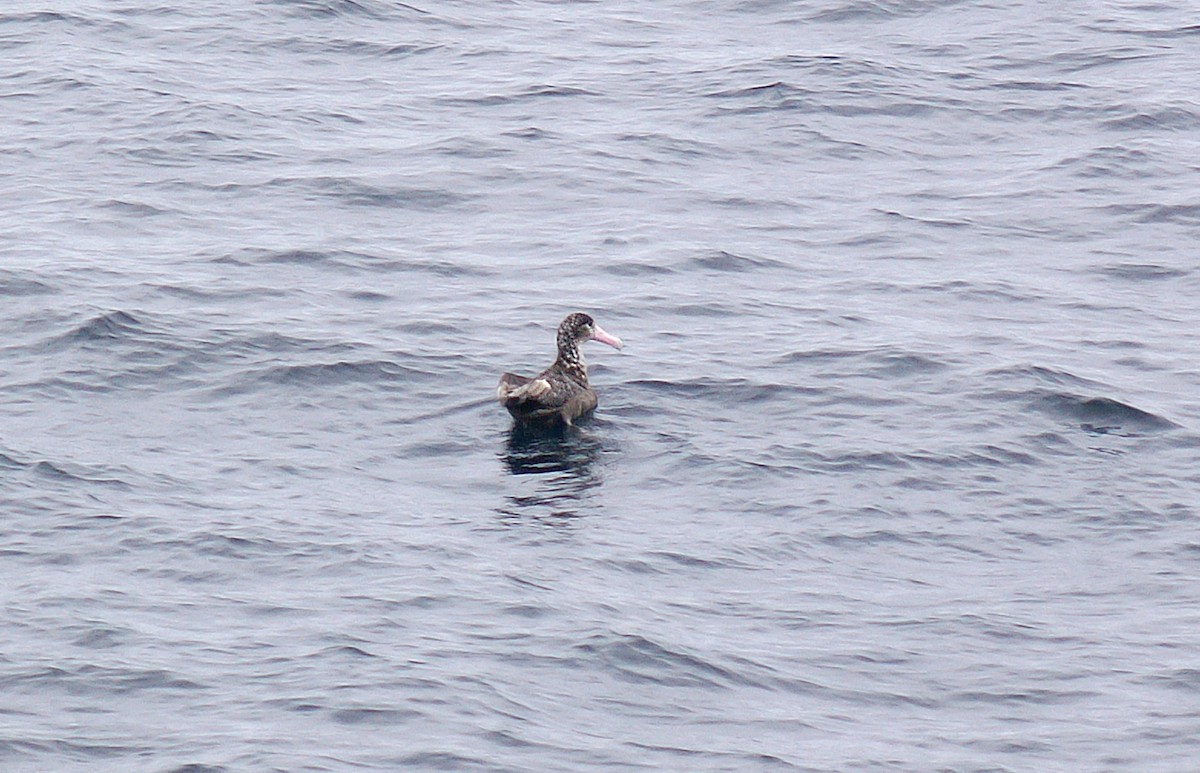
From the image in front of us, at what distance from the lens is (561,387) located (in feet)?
61.5

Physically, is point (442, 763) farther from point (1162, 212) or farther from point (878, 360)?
point (1162, 212)

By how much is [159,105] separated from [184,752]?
17.4 metres

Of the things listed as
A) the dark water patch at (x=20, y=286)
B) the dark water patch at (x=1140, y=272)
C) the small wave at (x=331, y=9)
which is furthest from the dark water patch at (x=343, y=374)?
the small wave at (x=331, y=9)

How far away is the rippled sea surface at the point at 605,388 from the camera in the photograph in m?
13.6

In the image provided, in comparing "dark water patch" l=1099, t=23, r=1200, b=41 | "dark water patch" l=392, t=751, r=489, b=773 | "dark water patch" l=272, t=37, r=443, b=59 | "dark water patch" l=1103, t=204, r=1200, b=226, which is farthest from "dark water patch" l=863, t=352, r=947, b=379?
"dark water patch" l=1099, t=23, r=1200, b=41

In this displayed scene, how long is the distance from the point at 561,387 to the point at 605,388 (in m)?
1.28

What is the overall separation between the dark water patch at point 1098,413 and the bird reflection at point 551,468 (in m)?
4.26

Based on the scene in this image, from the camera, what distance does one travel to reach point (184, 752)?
41.1 ft

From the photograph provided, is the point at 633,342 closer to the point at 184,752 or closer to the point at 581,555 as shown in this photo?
the point at 581,555

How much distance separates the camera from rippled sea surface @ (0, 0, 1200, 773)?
1359 centimetres

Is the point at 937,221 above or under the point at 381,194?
under

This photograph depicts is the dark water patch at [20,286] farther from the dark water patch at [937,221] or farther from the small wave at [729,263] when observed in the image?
the dark water patch at [937,221]

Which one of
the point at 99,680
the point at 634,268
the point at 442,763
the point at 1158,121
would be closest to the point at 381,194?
the point at 634,268

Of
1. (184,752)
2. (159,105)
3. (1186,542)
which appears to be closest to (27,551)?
(184,752)
